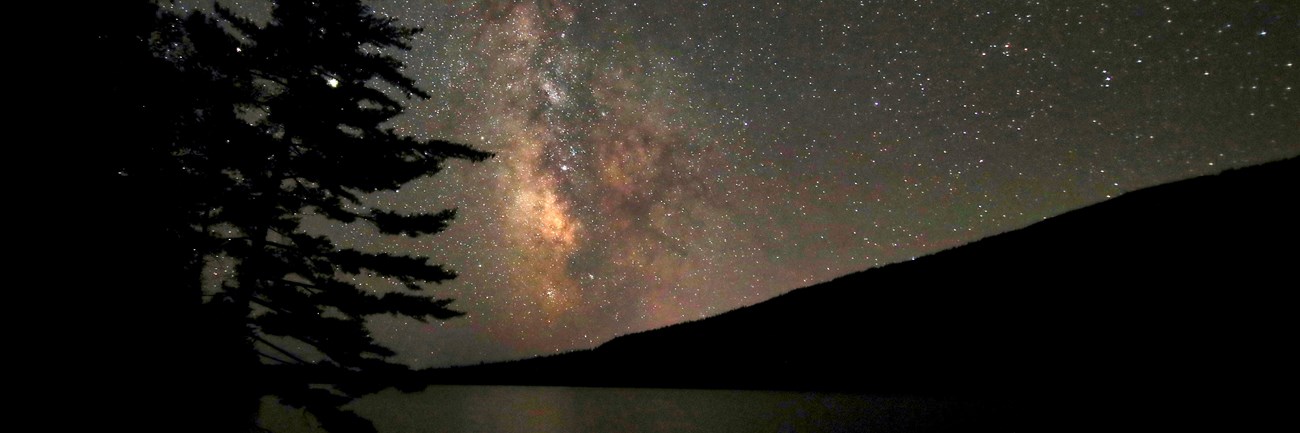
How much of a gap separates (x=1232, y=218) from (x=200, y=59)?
48.7m

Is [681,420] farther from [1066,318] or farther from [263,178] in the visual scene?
[1066,318]

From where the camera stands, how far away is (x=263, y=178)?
767 centimetres

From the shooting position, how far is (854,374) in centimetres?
Result: 3656

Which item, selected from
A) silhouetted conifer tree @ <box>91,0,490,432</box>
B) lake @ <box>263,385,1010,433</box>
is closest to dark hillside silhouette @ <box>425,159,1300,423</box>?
lake @ <box>263,385,1010,433</box>

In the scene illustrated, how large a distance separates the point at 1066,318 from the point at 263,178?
37.3 m

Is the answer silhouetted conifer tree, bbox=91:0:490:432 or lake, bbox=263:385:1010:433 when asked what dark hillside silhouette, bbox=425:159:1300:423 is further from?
silhouetted conifer tree, bbox=91:0:490:432

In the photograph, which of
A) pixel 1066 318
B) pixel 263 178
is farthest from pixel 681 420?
pixel 1066 318

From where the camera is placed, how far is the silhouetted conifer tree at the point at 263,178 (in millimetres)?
4164

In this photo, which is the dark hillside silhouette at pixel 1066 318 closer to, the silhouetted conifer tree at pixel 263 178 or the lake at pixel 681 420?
the lake at pixel 681 420

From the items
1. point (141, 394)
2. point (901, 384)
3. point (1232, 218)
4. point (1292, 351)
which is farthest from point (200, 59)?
point (1232, 218)

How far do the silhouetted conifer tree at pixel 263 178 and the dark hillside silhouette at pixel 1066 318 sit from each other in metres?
14.4

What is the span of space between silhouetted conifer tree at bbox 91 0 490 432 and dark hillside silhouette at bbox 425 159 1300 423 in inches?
569

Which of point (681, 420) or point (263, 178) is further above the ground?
point (263, 178)

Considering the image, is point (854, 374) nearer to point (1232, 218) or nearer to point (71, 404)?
point (1232, 218)
